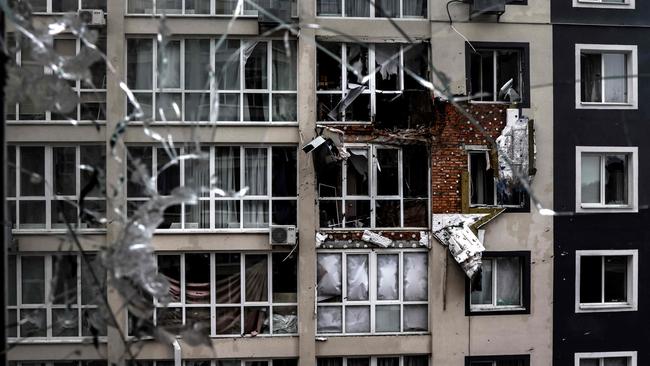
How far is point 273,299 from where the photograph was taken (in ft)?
47.7

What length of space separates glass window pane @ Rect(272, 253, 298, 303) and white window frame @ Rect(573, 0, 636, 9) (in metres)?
7.75

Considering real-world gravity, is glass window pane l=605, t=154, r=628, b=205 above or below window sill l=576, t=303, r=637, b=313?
above

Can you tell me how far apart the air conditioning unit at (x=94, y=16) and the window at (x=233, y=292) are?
182 inches

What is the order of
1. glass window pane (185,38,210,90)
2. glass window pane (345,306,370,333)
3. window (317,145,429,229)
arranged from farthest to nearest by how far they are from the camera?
glass window pane (345,306,370,333), window (317,145,429,229), glass window pane (185,38,210,90)

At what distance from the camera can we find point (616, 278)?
15195 millimetres

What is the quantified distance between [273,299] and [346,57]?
5.11 m

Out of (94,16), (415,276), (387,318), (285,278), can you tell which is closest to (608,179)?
(415,276)

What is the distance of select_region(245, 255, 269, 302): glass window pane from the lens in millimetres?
14516

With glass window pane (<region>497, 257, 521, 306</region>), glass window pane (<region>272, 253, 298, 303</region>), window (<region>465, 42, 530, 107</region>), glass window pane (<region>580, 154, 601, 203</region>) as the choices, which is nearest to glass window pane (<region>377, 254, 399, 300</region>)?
glass window pane (<region>272, 253, 298, 303</region>)

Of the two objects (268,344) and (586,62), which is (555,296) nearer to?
(586,62)

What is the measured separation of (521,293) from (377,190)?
3655mm

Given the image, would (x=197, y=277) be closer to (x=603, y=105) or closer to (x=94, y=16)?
(x=94, y=16)

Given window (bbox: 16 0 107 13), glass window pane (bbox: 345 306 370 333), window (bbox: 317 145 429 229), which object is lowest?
glass window pane (bbox: 345 306 370 333)

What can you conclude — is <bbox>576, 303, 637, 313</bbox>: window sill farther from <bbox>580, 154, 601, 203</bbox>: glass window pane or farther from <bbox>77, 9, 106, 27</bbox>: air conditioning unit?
<bbox>77, 9, 106, 27</bbox>: air conditioning unit
